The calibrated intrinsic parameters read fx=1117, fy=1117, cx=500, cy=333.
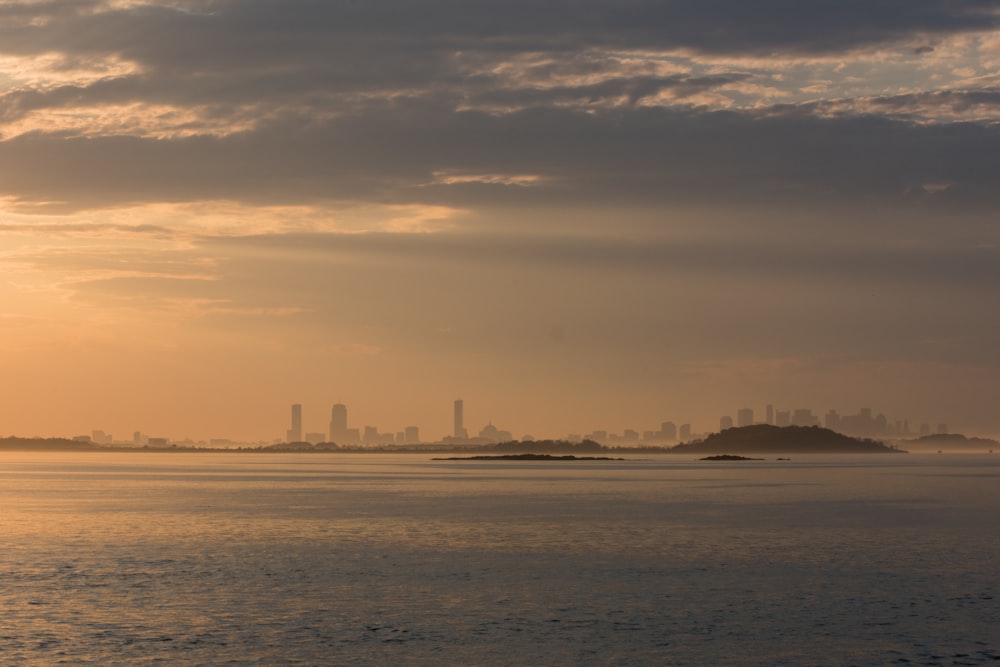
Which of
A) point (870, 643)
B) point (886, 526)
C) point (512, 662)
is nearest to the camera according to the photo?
point (512, 662)

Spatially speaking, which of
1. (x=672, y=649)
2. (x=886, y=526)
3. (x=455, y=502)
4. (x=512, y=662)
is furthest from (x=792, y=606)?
(x=455, y=502)

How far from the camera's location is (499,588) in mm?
50656

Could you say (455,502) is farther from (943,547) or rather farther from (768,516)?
(943,547)

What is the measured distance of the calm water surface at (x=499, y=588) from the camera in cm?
3712

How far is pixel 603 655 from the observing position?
36.3 m

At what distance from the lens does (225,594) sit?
48594mm

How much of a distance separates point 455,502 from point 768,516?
3653 cm

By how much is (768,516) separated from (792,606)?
5244 centimetres

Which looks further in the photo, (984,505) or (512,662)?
(984,505)

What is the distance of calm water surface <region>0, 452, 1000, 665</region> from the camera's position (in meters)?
37.1

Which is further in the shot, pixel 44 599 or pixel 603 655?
pixel 44 599

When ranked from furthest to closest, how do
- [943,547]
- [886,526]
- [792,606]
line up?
[886,526] < [943,547] < [792,606]

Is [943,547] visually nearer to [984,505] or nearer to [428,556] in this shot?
[428,556]

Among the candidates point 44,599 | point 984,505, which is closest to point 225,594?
point 44,599
